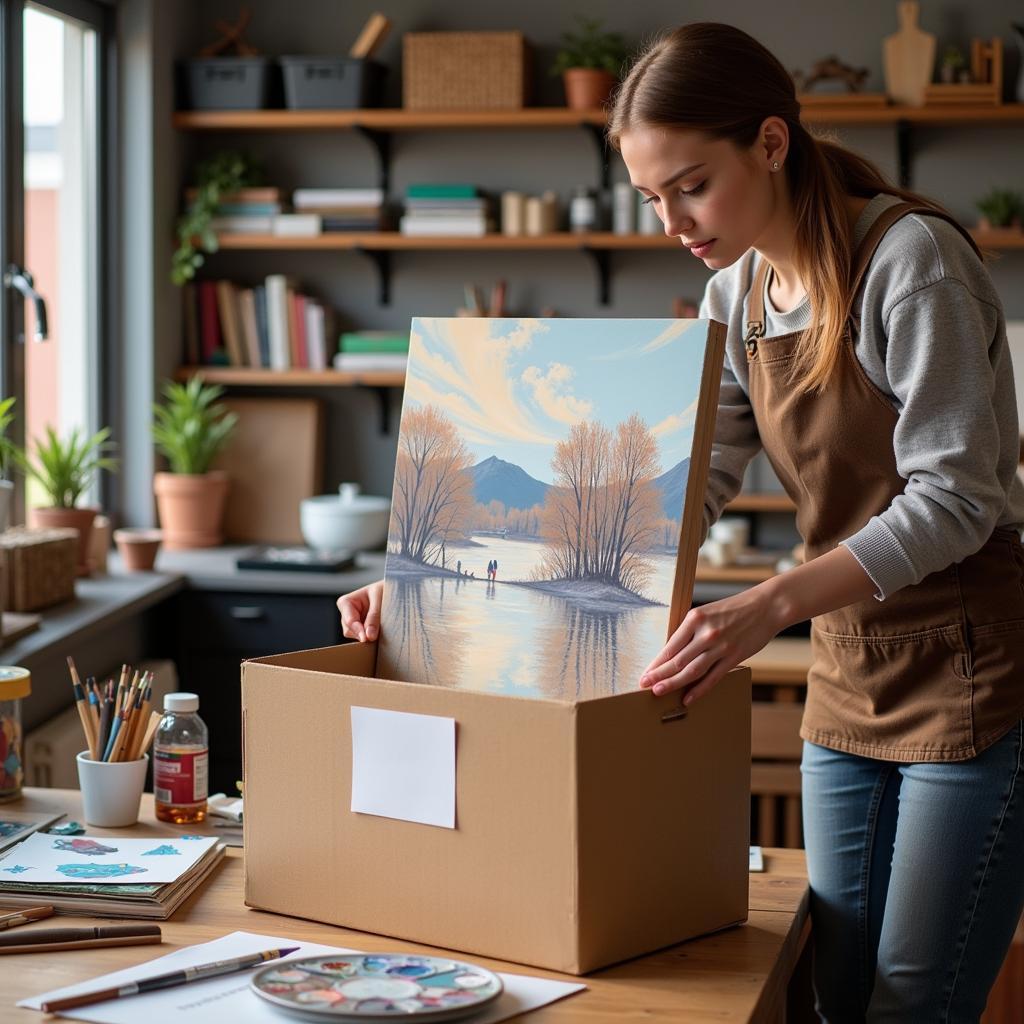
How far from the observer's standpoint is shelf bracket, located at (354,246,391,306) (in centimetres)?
419

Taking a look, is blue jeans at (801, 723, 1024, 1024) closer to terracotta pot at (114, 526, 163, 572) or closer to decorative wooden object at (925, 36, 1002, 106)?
terracotta pot at (114, 526, 163, 572)

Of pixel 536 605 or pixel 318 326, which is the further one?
pixel 318 326

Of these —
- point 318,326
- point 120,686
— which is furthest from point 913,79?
point 120,686

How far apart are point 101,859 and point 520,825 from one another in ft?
1.66

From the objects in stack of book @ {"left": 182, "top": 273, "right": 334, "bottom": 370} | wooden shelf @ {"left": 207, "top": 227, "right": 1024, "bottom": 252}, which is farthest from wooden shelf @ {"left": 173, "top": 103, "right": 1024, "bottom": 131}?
stack of book @ {"left": 182, "top": 273, "right": 334, "bottom": 370}

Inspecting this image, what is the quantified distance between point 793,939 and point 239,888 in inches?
21.0

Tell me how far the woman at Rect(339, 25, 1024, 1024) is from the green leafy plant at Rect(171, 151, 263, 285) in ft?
9.22

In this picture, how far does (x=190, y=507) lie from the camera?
3953 millimetres

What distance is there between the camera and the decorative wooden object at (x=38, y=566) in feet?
9.37

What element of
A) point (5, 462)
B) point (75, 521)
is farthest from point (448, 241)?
point (5, 462)

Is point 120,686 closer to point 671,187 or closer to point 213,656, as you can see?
point 671,187

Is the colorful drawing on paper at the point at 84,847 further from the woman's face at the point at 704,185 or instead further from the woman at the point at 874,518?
the woman's face at the point at 704,185

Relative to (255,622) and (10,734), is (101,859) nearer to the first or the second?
(10,734)

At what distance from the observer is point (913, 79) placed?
376 centimetres
